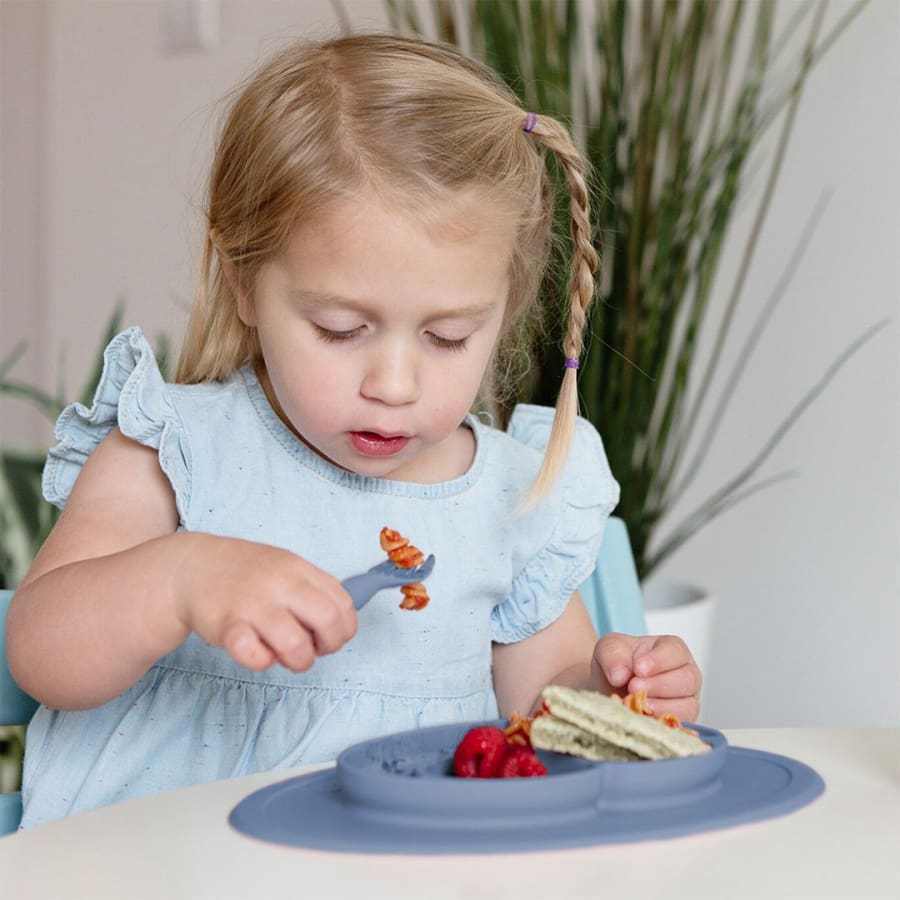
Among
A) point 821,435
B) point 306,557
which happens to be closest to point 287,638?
point 306,557

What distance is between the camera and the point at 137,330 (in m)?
1.03

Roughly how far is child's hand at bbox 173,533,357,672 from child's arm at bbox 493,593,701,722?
0.97 ft

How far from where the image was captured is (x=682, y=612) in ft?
6.08

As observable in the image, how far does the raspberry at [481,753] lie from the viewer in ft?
2.26

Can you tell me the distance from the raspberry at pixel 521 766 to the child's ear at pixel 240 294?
0.49 m

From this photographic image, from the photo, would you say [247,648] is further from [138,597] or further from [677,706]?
[677,706]

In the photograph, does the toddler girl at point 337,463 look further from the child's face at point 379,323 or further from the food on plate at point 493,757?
the food on plate at point 493,757

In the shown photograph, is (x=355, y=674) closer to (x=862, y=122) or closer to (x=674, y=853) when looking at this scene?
(x=674, y=853)

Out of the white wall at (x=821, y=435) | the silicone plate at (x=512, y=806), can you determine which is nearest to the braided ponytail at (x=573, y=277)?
the silicone plate at (x=512, y=806)

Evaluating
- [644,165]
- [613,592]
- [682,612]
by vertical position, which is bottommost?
[682,612]

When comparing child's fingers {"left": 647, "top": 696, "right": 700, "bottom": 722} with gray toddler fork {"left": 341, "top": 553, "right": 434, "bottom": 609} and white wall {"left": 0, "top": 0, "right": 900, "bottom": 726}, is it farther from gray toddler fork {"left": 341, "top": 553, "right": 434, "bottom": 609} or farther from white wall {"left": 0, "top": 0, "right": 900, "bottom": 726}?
white wall {"left": 0, "top": 0, "right": 900, "bottom": 726}

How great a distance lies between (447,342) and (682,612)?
0.98 m

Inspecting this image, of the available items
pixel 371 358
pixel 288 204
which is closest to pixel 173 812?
pixel 371 358

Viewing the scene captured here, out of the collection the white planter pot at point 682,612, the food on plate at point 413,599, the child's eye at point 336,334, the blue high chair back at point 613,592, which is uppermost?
the child's eye at point 336,334
